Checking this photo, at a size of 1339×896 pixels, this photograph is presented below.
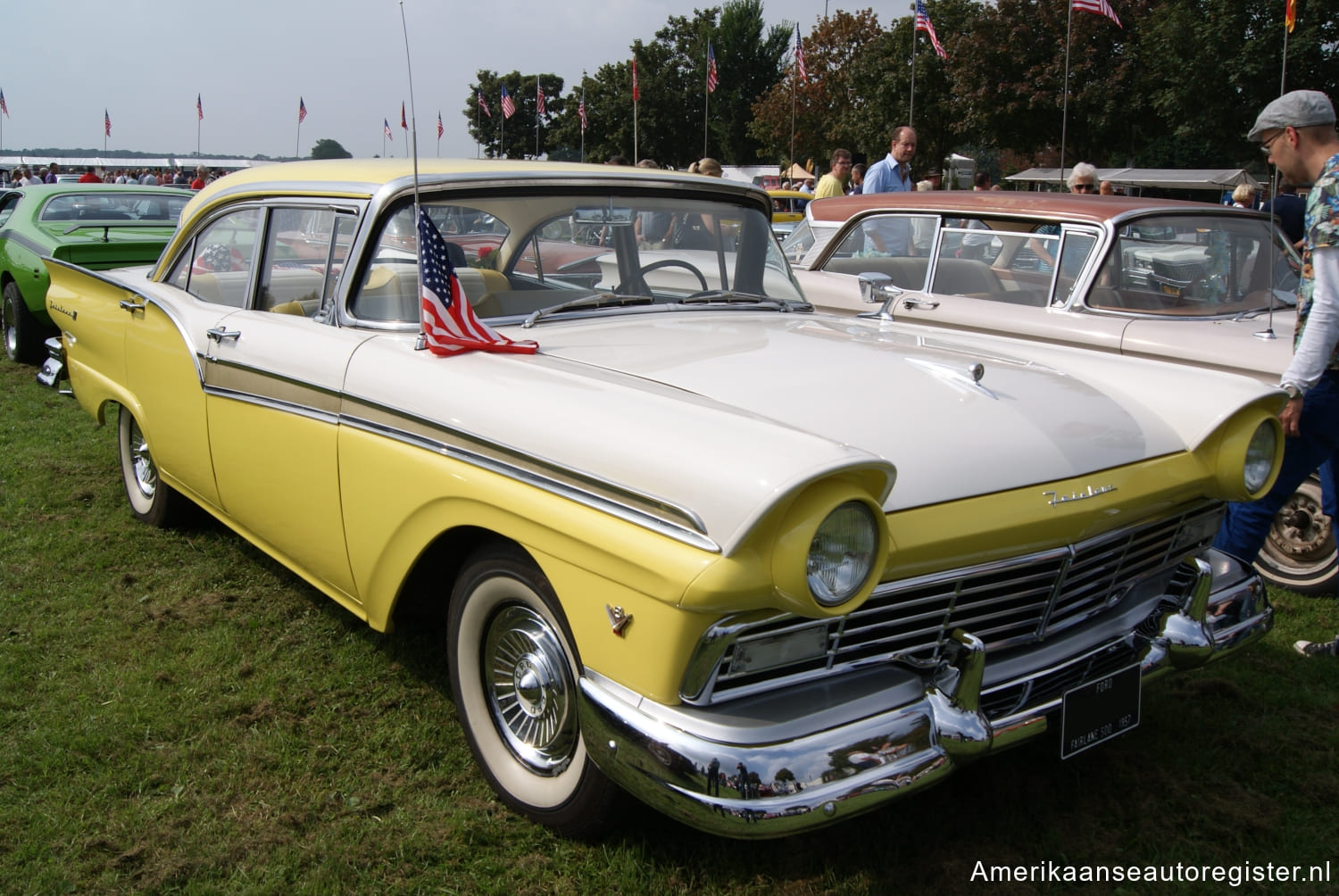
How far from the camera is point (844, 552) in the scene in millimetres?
1852

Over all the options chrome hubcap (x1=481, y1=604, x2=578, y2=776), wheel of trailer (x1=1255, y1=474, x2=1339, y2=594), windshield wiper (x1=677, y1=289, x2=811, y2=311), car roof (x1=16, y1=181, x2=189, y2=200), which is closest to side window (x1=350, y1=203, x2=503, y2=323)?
windshield wiper (x1=677, y1=289, x2=811, y2=311)

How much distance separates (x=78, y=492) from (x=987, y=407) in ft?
14.6

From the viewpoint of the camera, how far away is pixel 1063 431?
7.82ft

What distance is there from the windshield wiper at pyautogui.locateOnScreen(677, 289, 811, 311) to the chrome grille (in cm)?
149

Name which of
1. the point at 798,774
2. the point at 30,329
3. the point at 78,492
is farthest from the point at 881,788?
the point at 30,329

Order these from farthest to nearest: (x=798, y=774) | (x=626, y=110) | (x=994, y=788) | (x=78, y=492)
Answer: (x=626, y=110) → (x=78, y=492) → (x=994, y=788) → (x=798, y=774)

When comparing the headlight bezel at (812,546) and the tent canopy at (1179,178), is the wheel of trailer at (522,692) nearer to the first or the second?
the headlight bezel at (812,546)

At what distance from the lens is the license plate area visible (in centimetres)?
222

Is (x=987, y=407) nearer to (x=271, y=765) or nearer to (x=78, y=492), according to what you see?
(x=271, y=765)

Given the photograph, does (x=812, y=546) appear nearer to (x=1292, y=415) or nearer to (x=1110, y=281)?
(x=1292, y=415)

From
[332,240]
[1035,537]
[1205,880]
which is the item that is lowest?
[1205,880]

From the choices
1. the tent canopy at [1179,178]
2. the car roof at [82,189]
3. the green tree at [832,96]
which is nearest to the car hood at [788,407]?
the car roof at [82,189]

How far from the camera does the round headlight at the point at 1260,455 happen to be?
8.54ft

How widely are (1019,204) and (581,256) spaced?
9.59 ft
